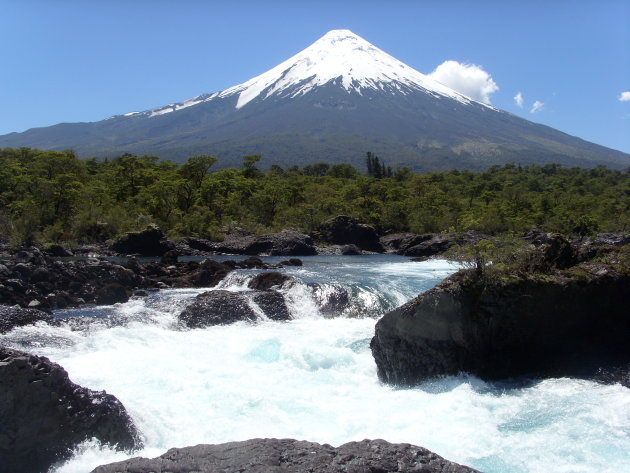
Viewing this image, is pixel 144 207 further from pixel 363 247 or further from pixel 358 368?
pixel 358 368

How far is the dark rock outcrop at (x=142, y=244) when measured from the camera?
28906 mm

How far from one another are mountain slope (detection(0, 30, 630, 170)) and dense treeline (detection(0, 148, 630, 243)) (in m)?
63.4

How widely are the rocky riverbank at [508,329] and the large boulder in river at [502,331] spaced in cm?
2

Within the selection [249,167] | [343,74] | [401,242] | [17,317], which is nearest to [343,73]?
[343,74]

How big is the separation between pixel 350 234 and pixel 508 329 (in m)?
28.5

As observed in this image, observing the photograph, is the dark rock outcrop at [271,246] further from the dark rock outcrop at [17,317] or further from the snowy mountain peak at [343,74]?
the snowy mountain peak at [343,74]

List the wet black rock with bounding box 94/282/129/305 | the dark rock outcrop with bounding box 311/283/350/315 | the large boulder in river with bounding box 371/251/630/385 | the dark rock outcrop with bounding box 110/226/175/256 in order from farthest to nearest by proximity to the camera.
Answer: the dark rock outcrop with bounding box 110/226/175/256
the wet black rock with bounding box 94/282/129/305
the dark rock outcrop with bounding box 311/283/350/315
the large boulder in river with bounding box 371/251/630/385

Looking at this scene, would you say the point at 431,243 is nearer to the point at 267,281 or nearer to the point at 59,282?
the point at 267,281

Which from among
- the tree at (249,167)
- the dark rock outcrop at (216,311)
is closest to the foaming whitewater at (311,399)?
the dark rock outcrop at (216,311)

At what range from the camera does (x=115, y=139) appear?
17438 cm

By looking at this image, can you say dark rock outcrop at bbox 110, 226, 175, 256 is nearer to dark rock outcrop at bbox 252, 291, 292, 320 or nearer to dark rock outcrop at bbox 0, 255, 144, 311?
dark rock outcrop at bbox 0, 255, 144, 311

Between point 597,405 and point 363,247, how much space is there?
29588 millimetres

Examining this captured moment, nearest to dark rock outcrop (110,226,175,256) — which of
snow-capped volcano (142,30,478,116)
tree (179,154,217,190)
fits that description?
tree (179,154,217,190)

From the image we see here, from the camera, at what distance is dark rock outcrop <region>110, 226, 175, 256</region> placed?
28.9 meters
